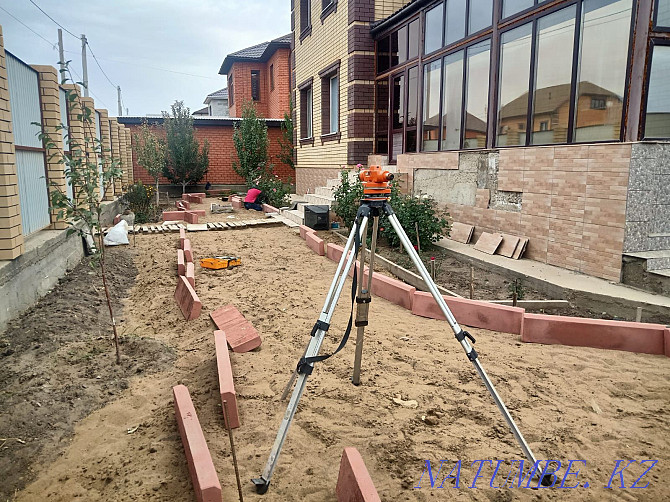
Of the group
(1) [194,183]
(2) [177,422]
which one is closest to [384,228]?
(2) [177,422]

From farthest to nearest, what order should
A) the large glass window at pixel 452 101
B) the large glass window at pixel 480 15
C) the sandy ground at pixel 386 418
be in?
the large glass window at pixel 452 101, the large glass window at pixel 480 15, the sandy ground at pixel 386 418

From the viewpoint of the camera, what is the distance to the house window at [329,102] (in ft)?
47.7

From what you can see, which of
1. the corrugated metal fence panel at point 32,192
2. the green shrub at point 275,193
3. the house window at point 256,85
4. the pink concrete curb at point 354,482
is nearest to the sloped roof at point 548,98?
the pink concrete curb at point 354,482

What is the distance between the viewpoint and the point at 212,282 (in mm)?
6938

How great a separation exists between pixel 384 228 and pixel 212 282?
311cm

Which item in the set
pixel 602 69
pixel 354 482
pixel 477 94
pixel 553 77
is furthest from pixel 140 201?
pixel 354 482

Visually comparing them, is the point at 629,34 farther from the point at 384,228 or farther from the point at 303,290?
the point at 303,290

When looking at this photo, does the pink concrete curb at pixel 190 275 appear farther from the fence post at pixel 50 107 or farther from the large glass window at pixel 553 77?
the large glass window at pixel 553 77

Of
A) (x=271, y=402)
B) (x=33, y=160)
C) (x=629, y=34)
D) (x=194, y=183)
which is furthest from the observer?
(x=194, y=183)

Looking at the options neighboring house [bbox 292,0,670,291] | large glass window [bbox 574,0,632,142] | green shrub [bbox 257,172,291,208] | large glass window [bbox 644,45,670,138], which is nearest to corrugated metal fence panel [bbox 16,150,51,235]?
neighboring house [bbox 292,0,670,291]

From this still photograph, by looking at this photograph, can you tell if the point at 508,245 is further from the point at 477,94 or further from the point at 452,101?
the point at 452,101

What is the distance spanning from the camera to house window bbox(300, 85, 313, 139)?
17062 mm

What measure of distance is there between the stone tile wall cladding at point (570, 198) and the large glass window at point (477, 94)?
33 centimetres

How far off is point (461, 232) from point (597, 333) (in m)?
4.58
